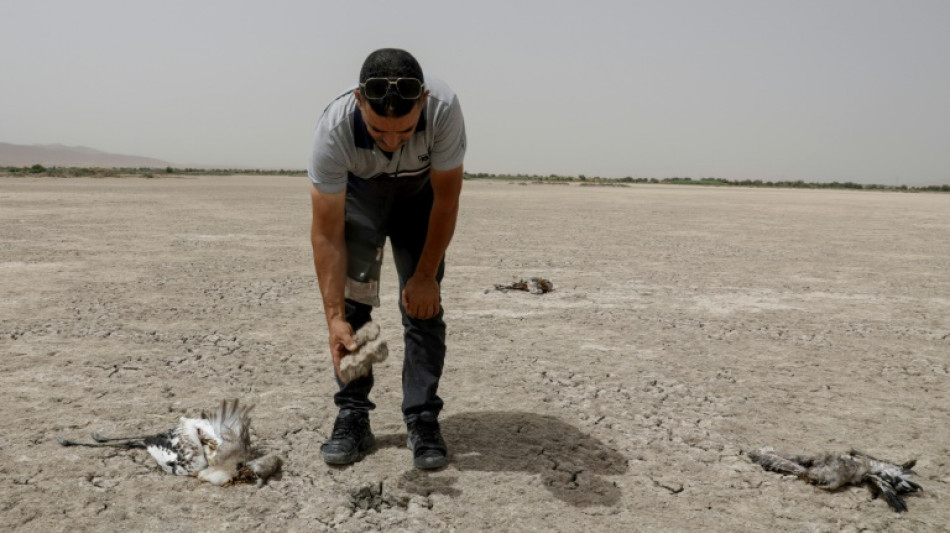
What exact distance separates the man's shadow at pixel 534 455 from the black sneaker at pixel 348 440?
0.31 m

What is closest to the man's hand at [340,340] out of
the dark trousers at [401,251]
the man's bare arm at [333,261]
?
the man's bare arm at [333,261]

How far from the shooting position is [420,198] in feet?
11.4

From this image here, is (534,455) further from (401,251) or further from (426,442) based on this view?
(401,251)

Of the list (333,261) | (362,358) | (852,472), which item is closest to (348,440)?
(362,358)

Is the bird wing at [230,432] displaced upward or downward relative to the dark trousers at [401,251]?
downward

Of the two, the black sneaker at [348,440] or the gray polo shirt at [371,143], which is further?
the black sneaker at [348,440]

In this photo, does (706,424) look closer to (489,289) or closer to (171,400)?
(171,400)

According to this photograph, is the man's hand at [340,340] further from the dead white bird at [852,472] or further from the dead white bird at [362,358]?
the dead white bird at [852,472]

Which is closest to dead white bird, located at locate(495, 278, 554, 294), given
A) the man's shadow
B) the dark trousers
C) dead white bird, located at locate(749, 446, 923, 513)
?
the man's shadow

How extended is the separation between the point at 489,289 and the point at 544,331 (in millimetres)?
2048

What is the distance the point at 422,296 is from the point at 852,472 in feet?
6.94

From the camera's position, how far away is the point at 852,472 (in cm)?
341

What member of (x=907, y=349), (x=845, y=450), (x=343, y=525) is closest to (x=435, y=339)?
(x=343, y=525)

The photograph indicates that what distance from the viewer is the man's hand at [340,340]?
3.16 metres
